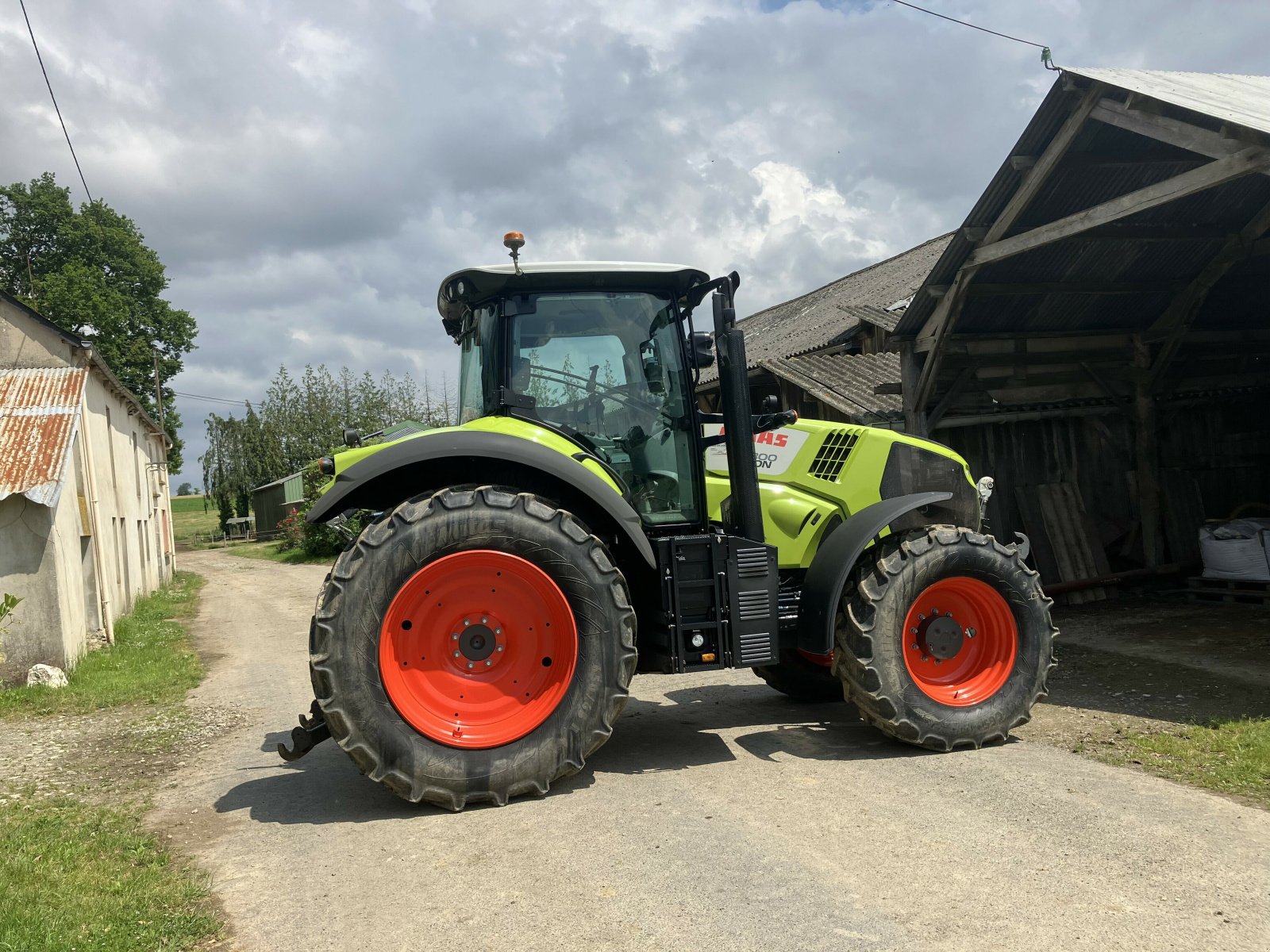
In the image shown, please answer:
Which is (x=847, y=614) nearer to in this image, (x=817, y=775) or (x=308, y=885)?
(x=817, y=775)

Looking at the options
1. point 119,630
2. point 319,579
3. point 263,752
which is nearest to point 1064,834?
point 263,752

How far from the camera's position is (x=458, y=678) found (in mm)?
4898

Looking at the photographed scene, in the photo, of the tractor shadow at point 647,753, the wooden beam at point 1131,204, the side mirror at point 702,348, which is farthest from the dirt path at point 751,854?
the wooden beam at point 1131,204

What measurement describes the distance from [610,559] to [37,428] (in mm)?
8404

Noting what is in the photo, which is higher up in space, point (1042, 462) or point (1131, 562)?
point (1042, 462)

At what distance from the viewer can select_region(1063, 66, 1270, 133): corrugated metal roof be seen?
251 inches

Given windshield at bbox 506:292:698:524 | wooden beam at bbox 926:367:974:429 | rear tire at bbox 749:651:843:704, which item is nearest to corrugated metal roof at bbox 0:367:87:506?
windshield at bbox 506:292:698:524

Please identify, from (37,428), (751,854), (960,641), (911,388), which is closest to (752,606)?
(960,641)

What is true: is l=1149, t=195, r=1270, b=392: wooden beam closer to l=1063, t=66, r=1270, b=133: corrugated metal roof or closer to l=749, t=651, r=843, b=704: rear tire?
l=1063, t=66, r=1270, b=133: corrugated metal roof

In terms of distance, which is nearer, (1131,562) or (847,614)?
(847,614)

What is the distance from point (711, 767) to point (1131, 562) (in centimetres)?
804

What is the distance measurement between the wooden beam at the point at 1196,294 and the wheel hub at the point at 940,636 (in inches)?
242

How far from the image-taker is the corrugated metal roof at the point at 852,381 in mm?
11266

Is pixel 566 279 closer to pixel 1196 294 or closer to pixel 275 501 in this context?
pixel 1196 294
